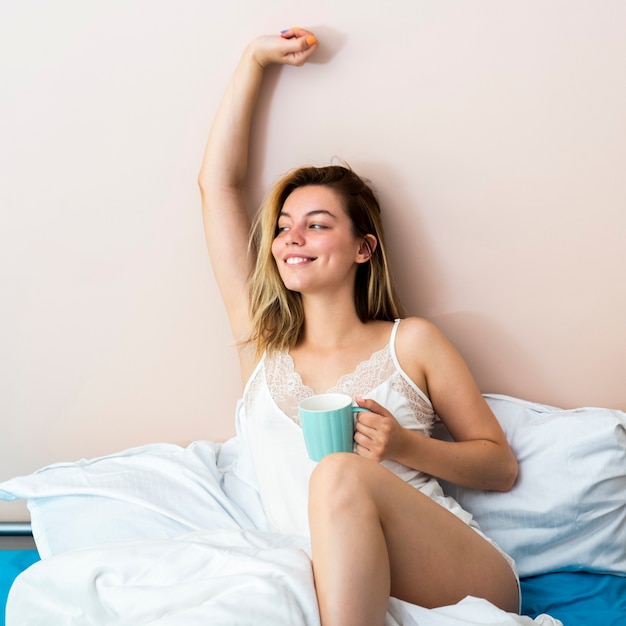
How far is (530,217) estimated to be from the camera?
1577 millimetres

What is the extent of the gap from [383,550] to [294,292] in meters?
0.66

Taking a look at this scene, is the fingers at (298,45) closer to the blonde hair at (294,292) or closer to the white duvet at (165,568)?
the blonde hair at (294,292)

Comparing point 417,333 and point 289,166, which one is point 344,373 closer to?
point 417,333

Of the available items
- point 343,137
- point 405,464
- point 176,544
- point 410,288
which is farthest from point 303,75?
point 176,544

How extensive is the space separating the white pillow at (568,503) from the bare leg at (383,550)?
21 cm

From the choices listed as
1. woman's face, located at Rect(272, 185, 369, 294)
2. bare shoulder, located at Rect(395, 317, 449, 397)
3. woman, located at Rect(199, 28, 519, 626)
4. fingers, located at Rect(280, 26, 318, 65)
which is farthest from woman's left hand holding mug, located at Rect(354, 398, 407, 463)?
fingers, located at Rect(280, 26, 318, 65)

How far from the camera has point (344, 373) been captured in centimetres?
148

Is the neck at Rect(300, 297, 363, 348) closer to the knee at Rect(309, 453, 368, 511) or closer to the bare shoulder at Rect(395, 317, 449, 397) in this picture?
the bare shoulder at Rect(395, 317, 449, 397)

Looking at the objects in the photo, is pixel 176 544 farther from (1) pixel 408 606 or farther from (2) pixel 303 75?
(2) pixel 303 75

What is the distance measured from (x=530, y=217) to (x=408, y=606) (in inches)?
34.8

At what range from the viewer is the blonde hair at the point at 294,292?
5.05 ft

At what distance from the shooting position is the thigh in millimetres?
1149

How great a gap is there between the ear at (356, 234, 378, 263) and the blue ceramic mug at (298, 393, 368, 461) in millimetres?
443

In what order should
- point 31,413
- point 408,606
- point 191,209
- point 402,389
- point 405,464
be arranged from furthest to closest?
point 31,413 < point 191,209 < point 402,389 < point 405,464 < point 408,606
